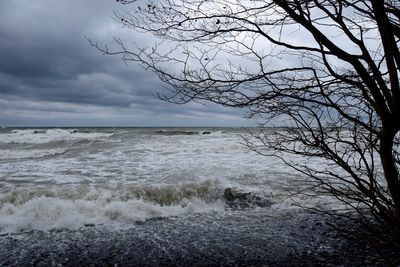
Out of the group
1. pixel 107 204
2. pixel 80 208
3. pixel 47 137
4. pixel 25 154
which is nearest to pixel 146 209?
pixel 107 204

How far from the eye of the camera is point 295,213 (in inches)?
341

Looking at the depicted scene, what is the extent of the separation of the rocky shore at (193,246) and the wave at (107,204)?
0.52 m

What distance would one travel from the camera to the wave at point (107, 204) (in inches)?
308

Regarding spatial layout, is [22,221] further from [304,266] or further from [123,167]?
[123,167]

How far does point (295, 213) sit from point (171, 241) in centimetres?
362

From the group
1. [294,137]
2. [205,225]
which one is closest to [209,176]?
[205,225]

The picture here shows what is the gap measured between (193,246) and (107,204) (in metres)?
3.50

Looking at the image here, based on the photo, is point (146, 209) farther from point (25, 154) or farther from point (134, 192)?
point (25, 154)

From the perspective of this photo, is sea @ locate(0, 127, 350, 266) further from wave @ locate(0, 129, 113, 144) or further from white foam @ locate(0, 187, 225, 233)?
wave @ locate(0, 129, 113, 144)

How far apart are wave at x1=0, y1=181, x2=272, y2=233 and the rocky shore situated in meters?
0.52

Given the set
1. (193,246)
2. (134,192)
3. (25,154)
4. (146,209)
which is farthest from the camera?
(25,154)

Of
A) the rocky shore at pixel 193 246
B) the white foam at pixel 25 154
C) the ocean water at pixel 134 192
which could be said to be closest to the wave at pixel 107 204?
the ocean water at pixel 134 192

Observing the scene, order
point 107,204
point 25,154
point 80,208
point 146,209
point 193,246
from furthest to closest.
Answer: point 25,154 < point 107,204 < point 146,209 < point 80,208 < point 193,246

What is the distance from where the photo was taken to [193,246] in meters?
6.30
